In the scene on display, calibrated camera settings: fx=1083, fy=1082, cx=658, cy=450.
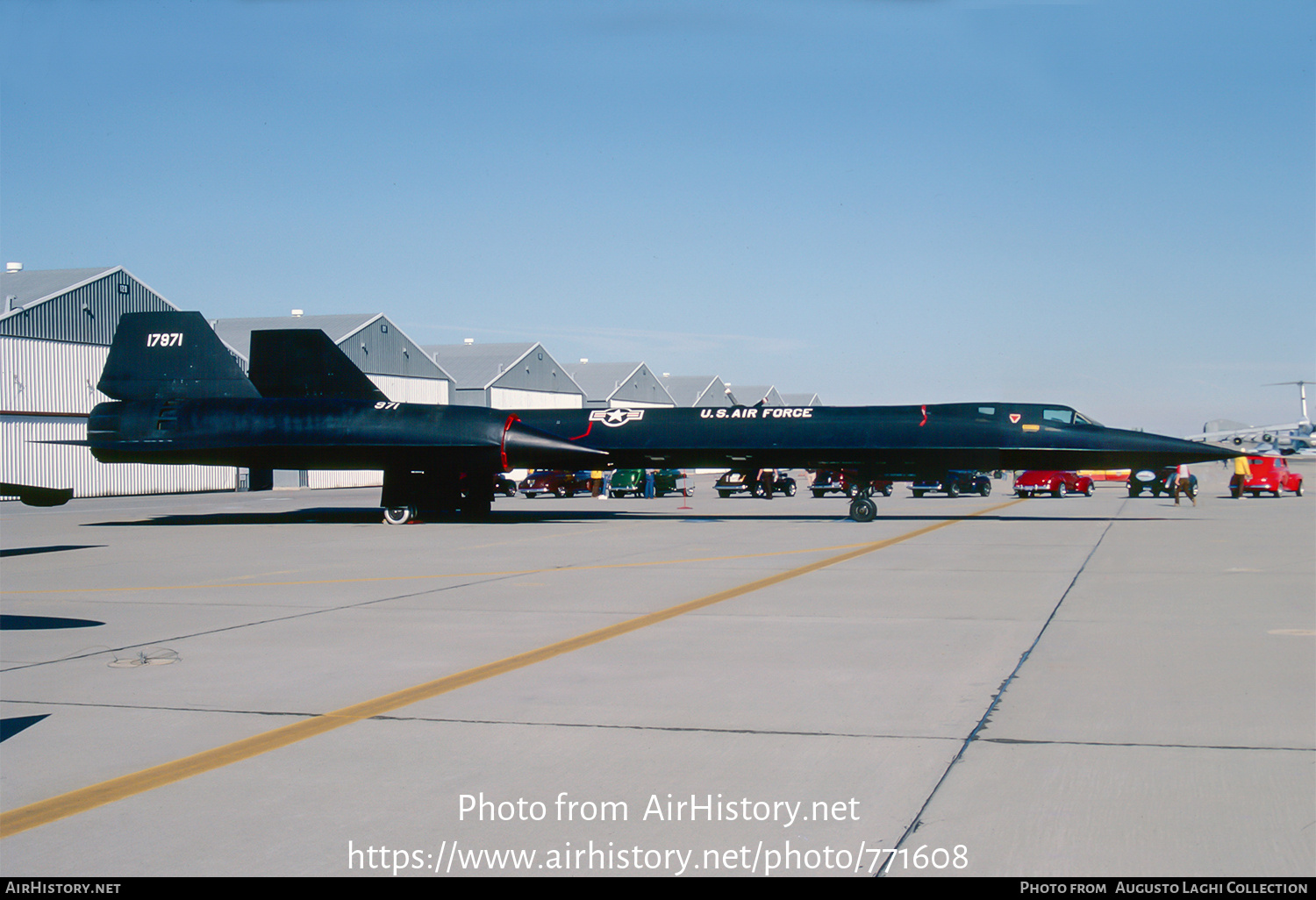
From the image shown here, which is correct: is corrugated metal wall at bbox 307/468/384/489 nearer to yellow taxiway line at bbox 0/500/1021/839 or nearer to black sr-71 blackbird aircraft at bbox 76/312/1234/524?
black sr-71 blackbird aircraft at bbox 76/312/1234/524

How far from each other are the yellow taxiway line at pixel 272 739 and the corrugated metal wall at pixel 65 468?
40581mm

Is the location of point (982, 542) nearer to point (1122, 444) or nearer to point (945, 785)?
point (1122, 444)

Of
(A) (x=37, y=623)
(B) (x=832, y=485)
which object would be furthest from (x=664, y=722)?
(B) (x=832, y=485)

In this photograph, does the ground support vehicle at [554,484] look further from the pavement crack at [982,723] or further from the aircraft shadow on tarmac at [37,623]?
the aircraft shadow on tarmac at [37,623]

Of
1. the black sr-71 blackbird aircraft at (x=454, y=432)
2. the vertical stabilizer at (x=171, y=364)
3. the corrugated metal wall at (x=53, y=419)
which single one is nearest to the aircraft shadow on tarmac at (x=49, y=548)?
the black sr-71 blackbird aircraft at (x=454, y=432)

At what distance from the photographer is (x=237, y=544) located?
23000mm

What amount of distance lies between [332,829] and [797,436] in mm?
26014

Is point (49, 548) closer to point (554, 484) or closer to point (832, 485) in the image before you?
point (554, 484)

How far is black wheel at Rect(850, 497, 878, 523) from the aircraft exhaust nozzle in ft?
23.7

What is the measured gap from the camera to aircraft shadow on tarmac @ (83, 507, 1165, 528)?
102 feet

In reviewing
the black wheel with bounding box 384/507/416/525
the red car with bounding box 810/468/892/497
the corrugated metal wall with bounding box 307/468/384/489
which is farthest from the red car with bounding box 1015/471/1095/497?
the corrugated metal wall with bounding box 307/468/384/489

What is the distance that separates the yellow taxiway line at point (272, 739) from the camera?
5492mm
